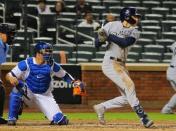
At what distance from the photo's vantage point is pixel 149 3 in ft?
71.3

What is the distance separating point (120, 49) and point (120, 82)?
→ 1.80 ft

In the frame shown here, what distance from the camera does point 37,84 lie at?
12.1 meters

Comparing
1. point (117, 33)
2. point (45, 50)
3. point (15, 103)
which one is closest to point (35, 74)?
point (45, 50)

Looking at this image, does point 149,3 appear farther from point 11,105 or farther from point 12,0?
point 11,105

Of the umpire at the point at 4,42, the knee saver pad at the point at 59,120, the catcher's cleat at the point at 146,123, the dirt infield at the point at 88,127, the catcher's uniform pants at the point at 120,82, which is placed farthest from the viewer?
the umpire at the point at 4,42

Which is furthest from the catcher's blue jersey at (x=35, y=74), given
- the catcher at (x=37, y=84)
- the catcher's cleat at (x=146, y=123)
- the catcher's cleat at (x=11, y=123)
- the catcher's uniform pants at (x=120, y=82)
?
the catcher's cleat at (x=146, y=123)

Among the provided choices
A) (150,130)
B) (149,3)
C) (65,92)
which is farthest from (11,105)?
(149,3)

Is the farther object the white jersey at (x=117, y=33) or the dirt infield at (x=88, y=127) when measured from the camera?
the white jersey at (x=117, y=33)

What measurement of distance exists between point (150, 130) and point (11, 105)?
7.47 ft

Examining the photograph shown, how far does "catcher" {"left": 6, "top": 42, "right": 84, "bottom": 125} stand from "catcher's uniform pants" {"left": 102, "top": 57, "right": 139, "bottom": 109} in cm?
53

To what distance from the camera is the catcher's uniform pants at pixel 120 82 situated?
1183 centimetres

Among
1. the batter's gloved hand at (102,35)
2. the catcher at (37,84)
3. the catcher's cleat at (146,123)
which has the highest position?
the batter's gloved hand at (102,35)

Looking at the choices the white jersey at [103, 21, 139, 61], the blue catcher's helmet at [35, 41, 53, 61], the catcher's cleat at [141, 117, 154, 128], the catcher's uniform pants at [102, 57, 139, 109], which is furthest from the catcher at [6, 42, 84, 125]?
the catcher's cleat at [141, 117, 154, 128]

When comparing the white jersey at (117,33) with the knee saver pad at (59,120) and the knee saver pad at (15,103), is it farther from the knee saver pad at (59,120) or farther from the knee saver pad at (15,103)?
the knee saver pad at (15,103)
